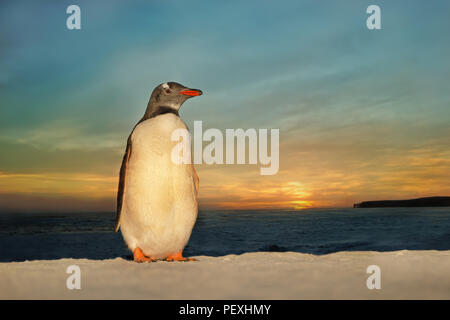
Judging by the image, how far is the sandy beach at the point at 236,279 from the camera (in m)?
3.62

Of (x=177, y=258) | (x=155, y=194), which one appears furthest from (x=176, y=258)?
(x=155, y=194)

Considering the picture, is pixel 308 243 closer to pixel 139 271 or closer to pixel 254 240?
pixel 254 240

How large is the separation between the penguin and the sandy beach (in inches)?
12.9

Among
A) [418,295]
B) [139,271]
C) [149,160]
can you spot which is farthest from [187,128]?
[418,295]

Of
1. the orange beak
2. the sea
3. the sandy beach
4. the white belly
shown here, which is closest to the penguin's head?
the orange beak

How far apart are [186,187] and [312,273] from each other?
1.81 meters

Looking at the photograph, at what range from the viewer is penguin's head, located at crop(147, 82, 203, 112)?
535cm

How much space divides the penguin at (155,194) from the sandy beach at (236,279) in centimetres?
33

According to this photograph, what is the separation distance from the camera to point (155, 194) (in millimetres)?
4926

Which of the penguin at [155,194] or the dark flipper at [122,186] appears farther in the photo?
the dark flipper at [122,186]

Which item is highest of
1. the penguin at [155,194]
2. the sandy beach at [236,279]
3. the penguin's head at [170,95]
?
the penguin's head at [170,95]

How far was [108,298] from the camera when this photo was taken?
3533mm

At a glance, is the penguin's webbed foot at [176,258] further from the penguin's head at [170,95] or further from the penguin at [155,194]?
the penguin's head at [170,95]

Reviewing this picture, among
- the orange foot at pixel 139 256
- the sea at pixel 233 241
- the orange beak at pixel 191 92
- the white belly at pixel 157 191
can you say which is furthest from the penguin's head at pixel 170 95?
the sea at pixel 233 241
